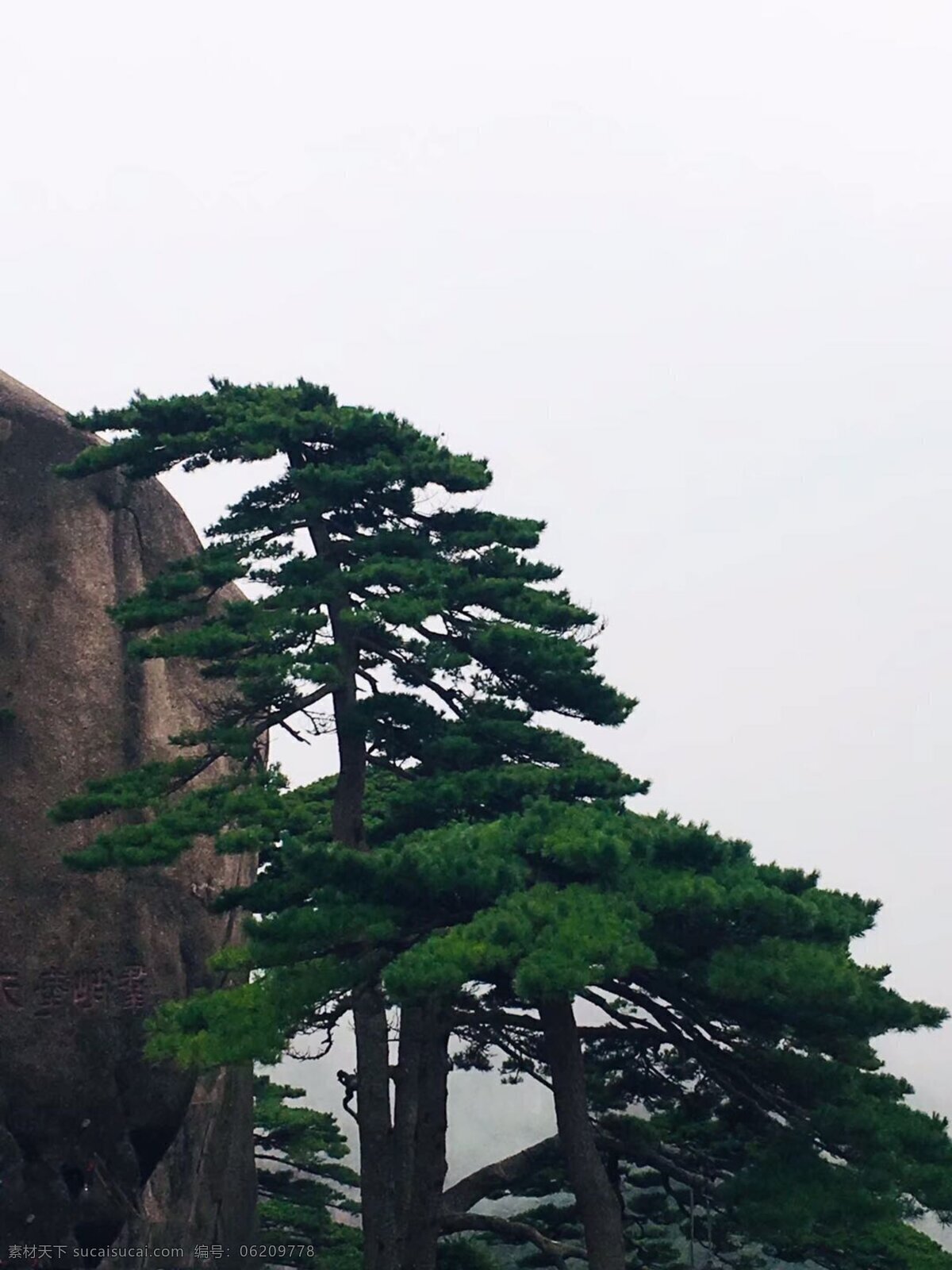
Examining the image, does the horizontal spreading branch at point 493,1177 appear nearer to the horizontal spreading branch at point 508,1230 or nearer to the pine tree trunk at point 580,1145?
the horizontal spreading branch at point 508,1230

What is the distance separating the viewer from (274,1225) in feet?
46.0

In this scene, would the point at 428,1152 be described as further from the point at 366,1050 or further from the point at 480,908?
the point at 480,908

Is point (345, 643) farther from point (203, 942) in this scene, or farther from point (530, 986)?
point (530, 986)

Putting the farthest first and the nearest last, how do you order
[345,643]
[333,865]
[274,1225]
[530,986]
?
1. [274,1225]
2. [345,643]
3. [333,865]
4. [530,986]

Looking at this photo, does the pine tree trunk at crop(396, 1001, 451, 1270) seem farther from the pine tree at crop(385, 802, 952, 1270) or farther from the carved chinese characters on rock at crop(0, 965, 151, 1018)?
the carved chinese characters on rock at crop(0, 965, 151, 1018)

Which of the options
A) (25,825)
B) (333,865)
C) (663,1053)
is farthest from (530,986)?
(25,825)

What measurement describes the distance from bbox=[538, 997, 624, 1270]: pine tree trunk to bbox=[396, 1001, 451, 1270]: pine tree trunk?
93 centimetres

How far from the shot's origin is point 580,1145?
8109mm

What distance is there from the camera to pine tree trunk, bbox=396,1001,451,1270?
351 inches

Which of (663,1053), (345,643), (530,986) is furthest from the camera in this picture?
(345,643)

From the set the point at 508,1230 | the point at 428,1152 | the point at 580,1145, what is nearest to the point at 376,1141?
the point at 428,1152

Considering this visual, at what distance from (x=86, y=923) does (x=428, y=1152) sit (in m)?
3.82

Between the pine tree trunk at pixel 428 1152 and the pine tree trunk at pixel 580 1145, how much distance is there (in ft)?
3.05

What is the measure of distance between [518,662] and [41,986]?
5044 mm
